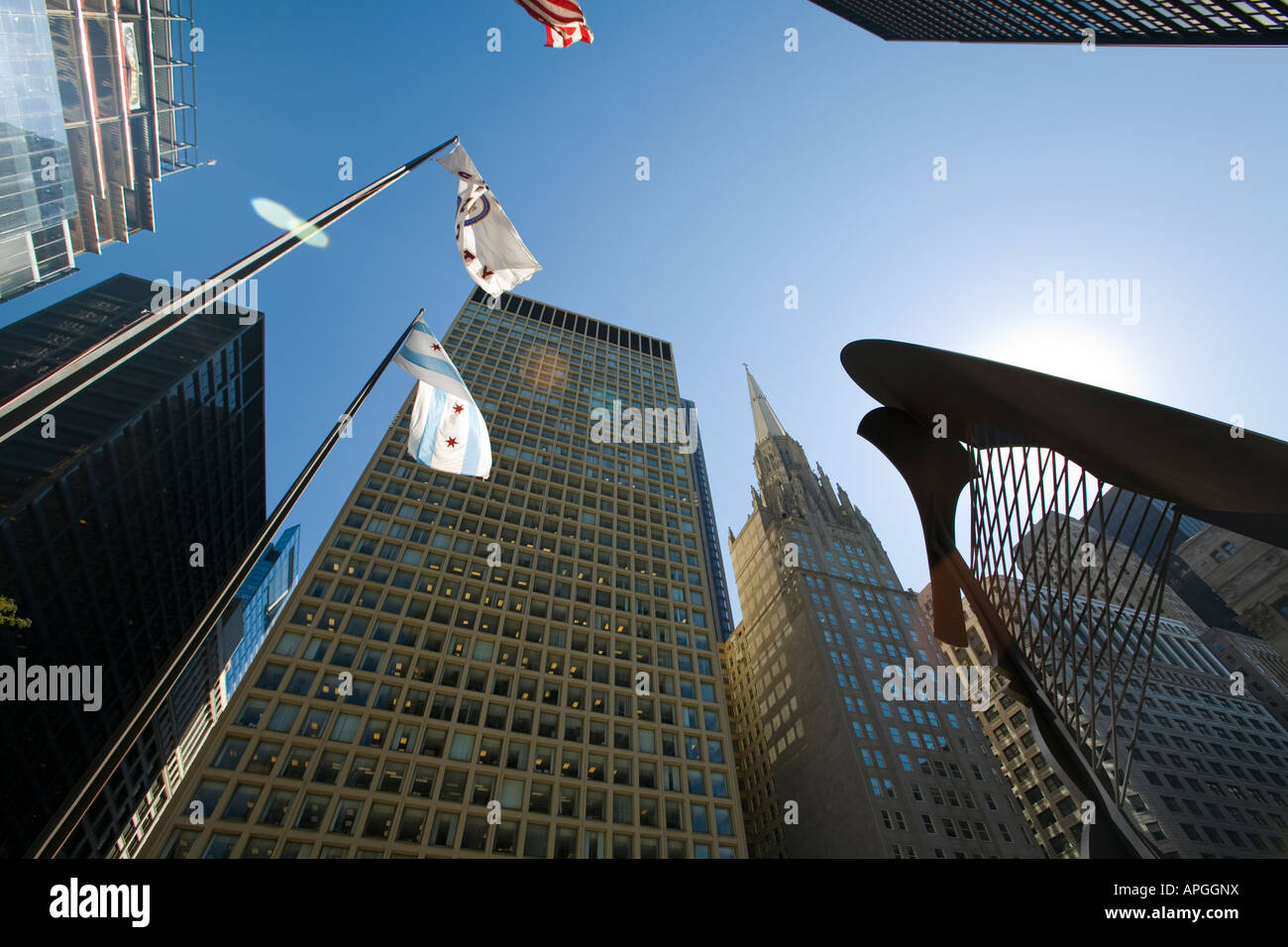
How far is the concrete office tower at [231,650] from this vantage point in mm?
76312

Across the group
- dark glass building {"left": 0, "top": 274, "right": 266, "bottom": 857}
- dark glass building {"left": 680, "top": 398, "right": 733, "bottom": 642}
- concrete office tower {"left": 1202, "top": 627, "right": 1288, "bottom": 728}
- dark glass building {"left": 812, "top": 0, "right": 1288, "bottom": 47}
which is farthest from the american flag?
concrete office tower {"left": 1202, "top": 627, "right": 1288, "bottom": 728}

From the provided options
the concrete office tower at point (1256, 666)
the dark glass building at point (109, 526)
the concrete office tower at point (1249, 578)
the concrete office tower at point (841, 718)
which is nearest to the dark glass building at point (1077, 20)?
the concrete office tower at point (1249, 578)

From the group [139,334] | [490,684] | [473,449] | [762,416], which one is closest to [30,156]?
[490,684]

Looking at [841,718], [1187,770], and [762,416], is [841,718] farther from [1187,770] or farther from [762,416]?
[762,416]

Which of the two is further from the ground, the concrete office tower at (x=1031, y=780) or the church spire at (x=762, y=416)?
the church spire at (x=762, y=416)

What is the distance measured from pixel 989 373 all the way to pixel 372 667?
37.9 m

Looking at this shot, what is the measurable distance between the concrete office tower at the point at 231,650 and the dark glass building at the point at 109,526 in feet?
13.8

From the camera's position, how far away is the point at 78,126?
178 ft

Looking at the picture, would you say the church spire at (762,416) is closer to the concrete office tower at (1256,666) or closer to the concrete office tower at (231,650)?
the concrete office tower at (1256,666)

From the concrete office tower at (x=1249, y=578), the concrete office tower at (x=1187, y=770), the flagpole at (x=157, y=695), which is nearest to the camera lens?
the flagpole at (x=157, y=695)

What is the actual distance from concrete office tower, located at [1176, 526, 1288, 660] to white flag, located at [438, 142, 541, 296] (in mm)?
58490

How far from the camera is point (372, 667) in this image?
37.8 meters

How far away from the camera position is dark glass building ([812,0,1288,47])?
37688 millimetres

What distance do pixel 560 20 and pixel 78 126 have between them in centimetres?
6436
